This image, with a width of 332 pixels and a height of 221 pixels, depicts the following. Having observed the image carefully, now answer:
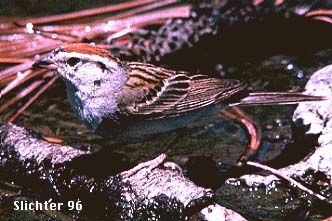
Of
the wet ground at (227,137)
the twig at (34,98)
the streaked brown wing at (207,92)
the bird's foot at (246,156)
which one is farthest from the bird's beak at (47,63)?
the bird's foot at (246,156)

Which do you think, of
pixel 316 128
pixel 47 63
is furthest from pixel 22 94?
pixel 316 128

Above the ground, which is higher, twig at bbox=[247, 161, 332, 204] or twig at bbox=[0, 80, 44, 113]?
twig at bbox=[0, 80, 44, 113]

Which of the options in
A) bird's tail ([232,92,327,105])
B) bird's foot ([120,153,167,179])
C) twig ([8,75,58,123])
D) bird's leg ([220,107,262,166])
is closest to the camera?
bird's foot ([120,153,167,179])

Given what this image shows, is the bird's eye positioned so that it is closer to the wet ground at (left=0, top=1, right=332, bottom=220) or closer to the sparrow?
the sparrow

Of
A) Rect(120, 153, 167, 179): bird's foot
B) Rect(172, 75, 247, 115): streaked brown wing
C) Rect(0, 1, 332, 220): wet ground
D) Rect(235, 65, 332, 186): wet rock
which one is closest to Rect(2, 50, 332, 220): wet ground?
Rect(0, 1, 332, 220): wet ground

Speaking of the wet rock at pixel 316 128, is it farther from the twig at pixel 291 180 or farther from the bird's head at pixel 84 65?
the bird's head at pixel 84 65

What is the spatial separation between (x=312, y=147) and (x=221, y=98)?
1.95 ft

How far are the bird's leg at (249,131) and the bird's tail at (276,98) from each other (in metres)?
0.26

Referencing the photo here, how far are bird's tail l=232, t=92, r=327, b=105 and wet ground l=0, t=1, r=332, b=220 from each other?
29cm

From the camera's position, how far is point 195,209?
135 inches

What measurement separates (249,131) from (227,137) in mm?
141

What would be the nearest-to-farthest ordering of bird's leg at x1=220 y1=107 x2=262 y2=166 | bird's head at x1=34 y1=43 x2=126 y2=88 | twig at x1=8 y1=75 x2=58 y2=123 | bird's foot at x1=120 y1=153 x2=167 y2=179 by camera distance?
bird's foot at x1=120 y1=153 x2=167 y2=179
bird's head at x1=34 y1=43 x2=126 y2=88
bird's leg at x1=220 y1=107 x2=262 y2=166
twig at x1=8 y1=75 x2=58 y2=123

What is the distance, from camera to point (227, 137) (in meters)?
4.72

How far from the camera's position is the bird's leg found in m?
4.43
